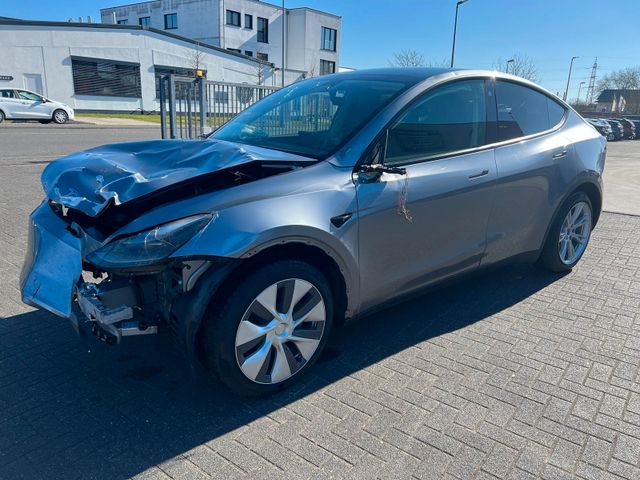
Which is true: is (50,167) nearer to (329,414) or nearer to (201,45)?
(329,414)

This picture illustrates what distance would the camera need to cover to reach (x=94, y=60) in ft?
115

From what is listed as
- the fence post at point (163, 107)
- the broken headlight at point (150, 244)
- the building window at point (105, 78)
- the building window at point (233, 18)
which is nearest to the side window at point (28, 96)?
the building window at point (105, 78)

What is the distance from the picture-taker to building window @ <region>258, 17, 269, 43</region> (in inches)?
2143

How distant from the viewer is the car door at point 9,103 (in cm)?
2362

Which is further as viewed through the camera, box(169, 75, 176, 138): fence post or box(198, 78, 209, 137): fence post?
box(198, 78, 209, 137): fence post

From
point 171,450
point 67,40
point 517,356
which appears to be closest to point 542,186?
point 517,356

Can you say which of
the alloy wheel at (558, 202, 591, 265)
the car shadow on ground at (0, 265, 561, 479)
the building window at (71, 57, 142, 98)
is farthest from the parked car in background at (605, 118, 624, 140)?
the car shadow on ground at (0, 265, 561, 479)

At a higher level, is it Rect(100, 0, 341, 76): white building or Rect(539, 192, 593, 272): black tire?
Rect(100, 0, 341, 76): white building

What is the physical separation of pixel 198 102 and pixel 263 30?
51307 mm

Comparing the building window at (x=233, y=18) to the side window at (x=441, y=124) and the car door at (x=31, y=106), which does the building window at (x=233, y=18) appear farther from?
the side window at (x=441, y=124)

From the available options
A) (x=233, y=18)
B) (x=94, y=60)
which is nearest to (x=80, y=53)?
(x=94, y=60)

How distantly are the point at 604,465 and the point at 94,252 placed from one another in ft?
8.62

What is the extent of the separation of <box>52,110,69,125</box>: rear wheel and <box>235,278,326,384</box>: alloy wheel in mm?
27144

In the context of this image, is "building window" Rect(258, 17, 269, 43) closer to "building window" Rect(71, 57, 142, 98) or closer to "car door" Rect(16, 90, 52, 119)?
"building window" Rect(71, 57, 142, 98)
